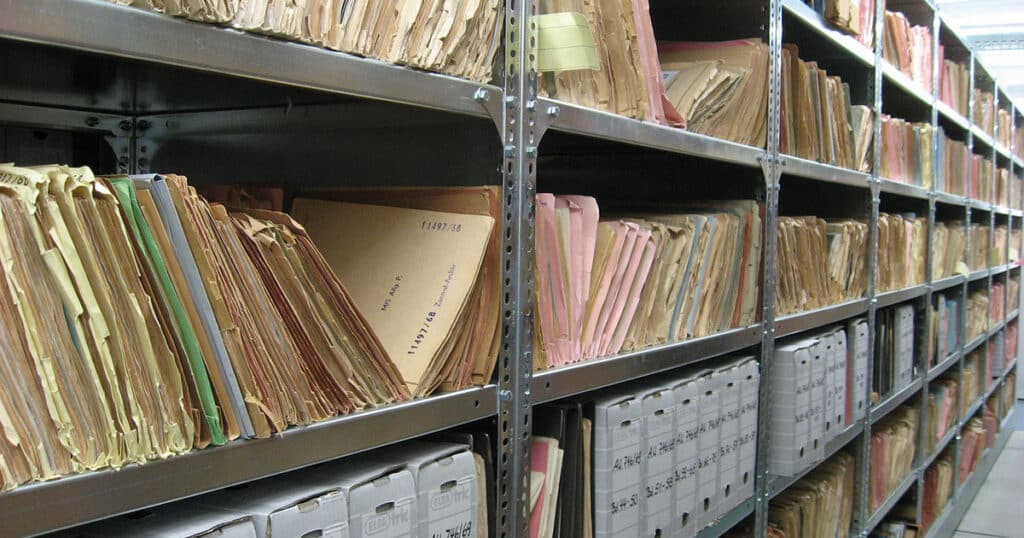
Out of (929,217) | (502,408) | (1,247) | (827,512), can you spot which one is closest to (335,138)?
(502,408)

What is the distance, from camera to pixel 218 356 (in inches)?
29.6

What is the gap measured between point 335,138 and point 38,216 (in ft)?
2.28

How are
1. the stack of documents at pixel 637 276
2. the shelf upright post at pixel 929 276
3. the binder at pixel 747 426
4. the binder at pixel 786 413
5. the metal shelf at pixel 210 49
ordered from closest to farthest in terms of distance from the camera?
the metal shelf at pixel 210 49 < the stack of documents at pixel 637 276 < the binder at pixel 747 426 < the binder at pixel 786 413 < the shelf upright post at pixel 929 276

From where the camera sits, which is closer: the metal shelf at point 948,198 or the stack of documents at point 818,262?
the stack of documents at point 818,262

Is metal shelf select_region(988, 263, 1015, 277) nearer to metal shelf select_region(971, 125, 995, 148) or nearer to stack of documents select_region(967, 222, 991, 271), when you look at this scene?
stack of documents select_region(967, 222, 991, 271)

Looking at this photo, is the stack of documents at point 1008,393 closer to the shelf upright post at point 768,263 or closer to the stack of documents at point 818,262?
the stack of documents at point 818,262

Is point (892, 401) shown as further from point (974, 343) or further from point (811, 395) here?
point (974, 343)

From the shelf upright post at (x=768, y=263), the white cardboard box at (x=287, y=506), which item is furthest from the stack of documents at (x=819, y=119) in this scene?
the white cardboard box at (x=287, y=506)

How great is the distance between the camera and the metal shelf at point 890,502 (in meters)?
2.91

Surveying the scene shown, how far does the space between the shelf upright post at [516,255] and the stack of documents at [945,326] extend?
306cm

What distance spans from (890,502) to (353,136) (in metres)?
2.64

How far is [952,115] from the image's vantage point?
4117mm

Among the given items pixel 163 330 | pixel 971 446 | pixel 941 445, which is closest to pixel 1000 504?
pixel 971 446

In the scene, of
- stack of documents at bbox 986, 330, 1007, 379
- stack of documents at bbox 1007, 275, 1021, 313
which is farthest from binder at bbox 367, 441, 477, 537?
stack of documents at bbox 1007, 275, 1021, 313
